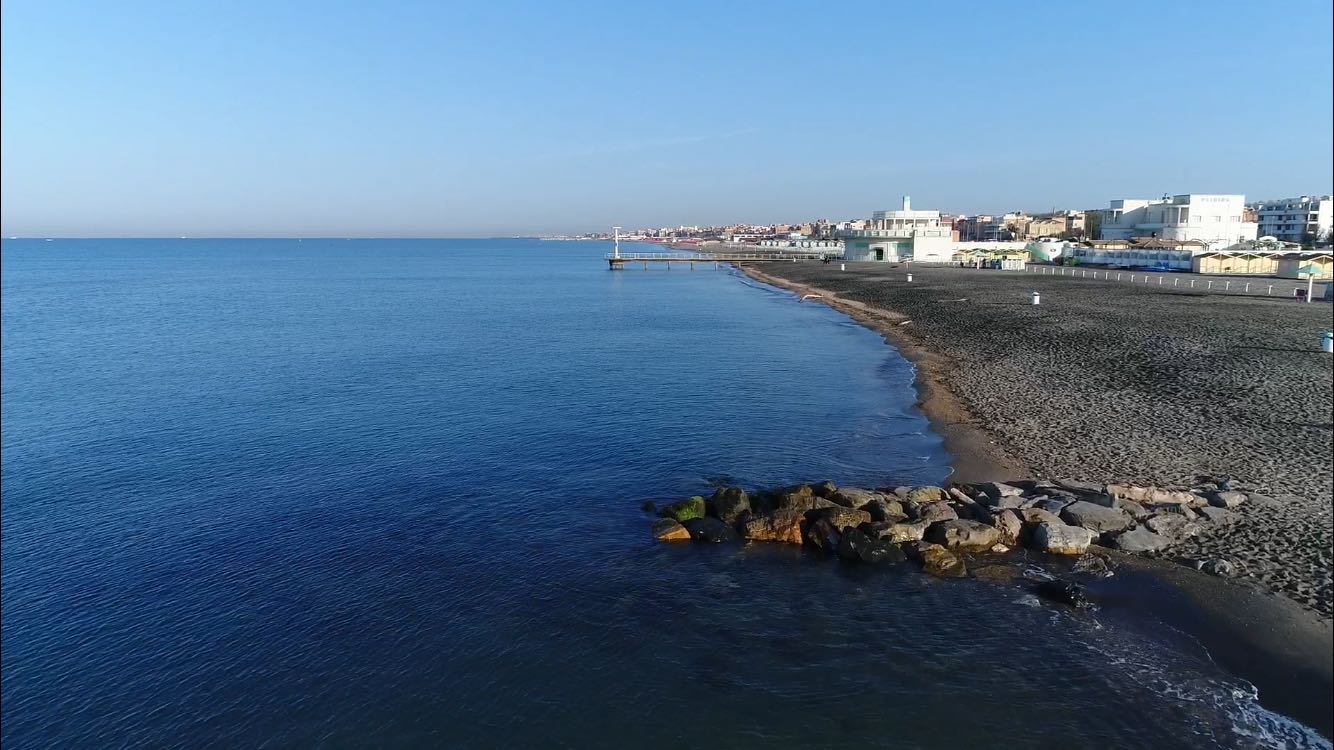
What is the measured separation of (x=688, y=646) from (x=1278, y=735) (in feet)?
25.9

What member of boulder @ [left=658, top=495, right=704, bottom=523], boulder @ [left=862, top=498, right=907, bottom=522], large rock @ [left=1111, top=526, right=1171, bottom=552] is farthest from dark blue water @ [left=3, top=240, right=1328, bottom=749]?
large rock @ [left=1111, top=526, right=1171, bottom=552]

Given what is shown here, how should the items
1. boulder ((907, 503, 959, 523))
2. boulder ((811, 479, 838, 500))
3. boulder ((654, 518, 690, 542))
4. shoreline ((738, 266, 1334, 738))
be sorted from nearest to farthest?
1. shoreline ((738, 266, 1334, 738))
2. boulder ((907, 503, 959, 523))
3. boulder ((654, 518, 690, 542))
4. boulder ((811, 479, 838, 500))

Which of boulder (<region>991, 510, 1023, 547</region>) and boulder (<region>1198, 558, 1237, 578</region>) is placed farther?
boulder (<region>991, 510, 1023, 547</region>)

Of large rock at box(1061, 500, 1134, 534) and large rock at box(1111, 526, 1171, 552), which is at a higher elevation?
large rock at box(1061, 500, 1134, 534)

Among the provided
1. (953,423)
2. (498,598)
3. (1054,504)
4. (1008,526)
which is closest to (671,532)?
(498,598)

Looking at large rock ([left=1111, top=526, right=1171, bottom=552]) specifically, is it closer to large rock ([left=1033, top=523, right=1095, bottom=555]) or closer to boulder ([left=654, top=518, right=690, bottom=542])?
large rock ([left=1033, top=523, right=1095, bottom=555])

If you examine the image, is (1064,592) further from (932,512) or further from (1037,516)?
(932,512)

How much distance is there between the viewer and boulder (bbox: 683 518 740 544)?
16.6m

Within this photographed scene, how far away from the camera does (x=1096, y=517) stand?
15.5 metres

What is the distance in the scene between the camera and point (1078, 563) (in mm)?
14602

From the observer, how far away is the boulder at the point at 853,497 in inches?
672

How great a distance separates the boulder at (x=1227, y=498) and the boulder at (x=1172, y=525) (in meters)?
1.01

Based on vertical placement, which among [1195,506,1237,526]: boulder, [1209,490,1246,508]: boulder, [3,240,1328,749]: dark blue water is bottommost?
[3,240,1328,749]: dark blue water

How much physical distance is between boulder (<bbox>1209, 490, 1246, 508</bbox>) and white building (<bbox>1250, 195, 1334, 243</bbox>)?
12338 centimetres
